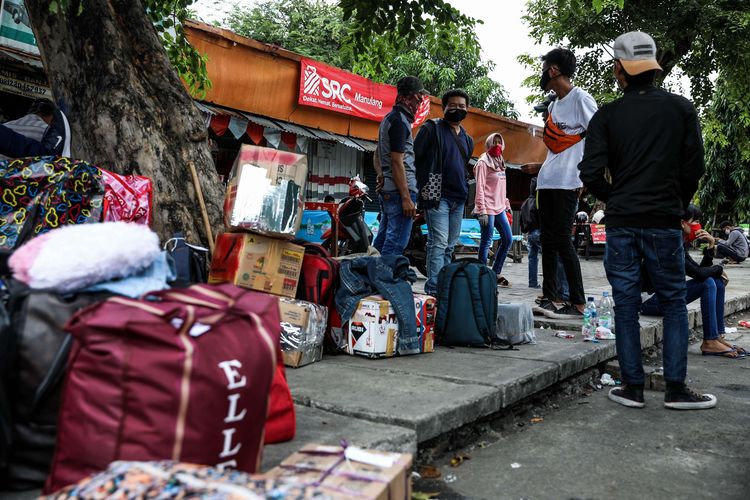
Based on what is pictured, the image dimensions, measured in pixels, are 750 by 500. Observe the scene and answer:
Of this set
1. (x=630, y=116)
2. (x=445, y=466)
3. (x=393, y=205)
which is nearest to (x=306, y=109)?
(x=393, y=205)

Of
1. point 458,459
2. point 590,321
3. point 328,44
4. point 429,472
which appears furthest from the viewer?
point 328,44

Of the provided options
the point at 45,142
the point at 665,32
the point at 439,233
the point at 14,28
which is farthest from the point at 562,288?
the point at 665,32

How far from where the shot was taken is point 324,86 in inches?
484

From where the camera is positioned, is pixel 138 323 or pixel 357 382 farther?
pixel 357 382

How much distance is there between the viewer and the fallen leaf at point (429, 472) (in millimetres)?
2873

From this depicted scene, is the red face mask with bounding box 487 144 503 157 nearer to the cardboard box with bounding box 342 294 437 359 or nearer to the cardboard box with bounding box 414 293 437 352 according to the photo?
the cardboard box with bounding box 414 293 437 352

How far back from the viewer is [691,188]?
3895mm

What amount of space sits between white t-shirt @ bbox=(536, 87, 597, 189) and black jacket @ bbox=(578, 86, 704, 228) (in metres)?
1.58

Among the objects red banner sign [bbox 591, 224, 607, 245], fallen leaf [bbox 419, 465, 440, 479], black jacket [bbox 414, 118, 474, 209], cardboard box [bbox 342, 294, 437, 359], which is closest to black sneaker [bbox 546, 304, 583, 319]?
black jacket [bbox 414, 118, 474, 209]

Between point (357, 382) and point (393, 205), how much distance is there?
8.41ft

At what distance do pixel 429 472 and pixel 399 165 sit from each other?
3.16 meters

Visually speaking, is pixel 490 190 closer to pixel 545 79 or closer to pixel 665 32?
pixel 545 79

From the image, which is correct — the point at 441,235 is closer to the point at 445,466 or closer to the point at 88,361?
the point at 445,466

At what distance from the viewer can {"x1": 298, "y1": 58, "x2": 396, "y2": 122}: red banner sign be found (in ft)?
39.0
